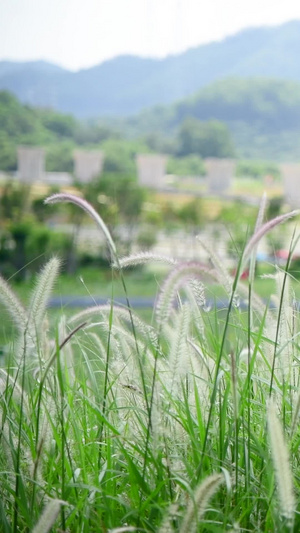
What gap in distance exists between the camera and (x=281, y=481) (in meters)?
0.40

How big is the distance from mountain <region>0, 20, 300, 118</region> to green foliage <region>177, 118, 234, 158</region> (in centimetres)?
171

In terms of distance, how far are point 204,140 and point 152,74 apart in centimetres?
374

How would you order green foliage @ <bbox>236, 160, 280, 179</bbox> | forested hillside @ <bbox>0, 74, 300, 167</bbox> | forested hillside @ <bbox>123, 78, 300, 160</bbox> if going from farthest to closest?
forested hillside @ <bbox>123, 78, 300, 160</bbox>, green foliage @ <bbox>236, 160, 280, 179</bbox>, forested hillside @ <bbox>0, 74, 300, 167</bbox>

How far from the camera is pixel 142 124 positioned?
589 inches

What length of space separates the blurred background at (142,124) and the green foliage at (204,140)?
27 millimetres

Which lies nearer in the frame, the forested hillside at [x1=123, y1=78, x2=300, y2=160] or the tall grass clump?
the tall grass clump

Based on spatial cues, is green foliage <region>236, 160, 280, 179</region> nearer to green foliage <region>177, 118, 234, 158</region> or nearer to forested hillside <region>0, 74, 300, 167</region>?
forested hillside <region>0, 74, 300, 167</region>

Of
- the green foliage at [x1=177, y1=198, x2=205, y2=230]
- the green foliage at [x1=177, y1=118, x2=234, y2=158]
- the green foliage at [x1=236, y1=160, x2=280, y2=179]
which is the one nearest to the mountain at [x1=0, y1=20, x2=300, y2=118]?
the green foliage at [x1=177, y1=118, x2=234, y2=158]

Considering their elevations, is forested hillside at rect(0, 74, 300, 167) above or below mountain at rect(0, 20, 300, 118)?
below

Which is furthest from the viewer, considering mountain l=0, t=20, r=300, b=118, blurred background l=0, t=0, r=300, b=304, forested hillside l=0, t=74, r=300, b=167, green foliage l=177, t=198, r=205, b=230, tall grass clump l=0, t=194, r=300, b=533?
mountain l=0, t=20, r=300, b=118

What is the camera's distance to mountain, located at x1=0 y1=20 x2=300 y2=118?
1573 cm

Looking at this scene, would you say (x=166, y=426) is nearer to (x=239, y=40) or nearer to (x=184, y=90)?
(x=184, y=90)

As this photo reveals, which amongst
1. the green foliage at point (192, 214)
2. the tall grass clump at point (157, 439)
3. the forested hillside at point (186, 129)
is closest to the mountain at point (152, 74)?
the forested hillside at point (186, 129)

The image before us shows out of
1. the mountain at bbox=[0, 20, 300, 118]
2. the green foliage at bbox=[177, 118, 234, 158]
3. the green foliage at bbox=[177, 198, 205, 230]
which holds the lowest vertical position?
the green foliage at bbox=[177, 198, 205, 230]
